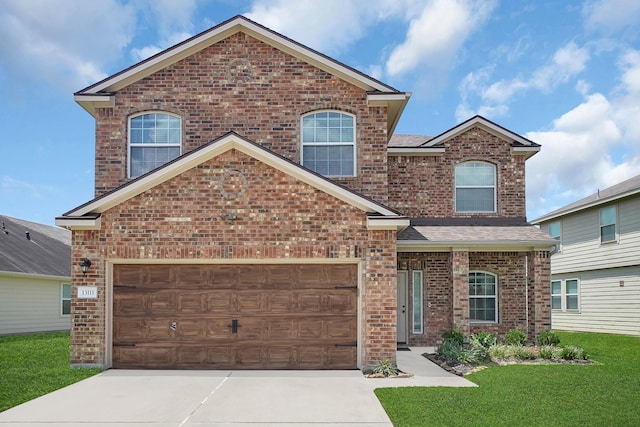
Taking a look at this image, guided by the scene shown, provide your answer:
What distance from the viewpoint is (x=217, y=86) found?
1428cm

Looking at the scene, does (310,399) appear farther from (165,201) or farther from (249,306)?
(165,201)

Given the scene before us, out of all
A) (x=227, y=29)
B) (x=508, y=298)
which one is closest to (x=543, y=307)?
(x=508, y=298)

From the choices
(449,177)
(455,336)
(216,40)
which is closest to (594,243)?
(449,177)

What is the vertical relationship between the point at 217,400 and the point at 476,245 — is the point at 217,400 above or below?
below

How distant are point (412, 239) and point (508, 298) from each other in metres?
3.63

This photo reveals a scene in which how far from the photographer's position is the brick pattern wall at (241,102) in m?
14.1

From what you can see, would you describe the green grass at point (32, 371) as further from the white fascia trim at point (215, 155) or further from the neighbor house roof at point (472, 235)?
the neighbor house roof at point (472, 235)

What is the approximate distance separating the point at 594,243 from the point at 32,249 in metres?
24.5

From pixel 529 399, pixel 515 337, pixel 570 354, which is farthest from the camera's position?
pixel 515 337

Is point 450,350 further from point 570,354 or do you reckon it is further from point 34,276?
point 34,276

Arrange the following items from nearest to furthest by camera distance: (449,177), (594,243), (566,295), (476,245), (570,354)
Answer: (570,354)
(476,245)
(449,177)
(594,243)
(566,295)

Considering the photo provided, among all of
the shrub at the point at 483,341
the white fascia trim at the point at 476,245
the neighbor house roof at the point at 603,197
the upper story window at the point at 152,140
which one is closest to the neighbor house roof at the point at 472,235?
the white fascia trim at the point at 476,245

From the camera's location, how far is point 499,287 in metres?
17.0

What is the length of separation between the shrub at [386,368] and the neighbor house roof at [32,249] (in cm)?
1568
